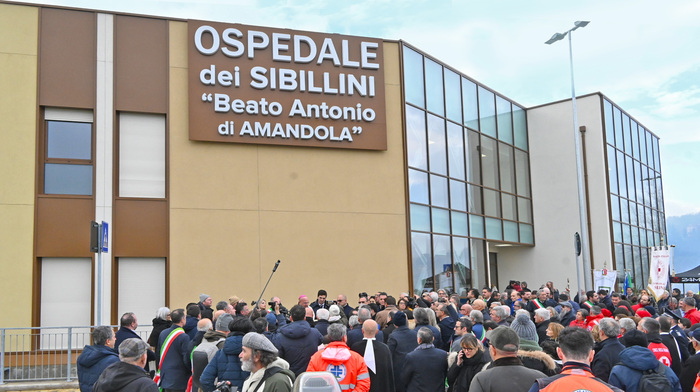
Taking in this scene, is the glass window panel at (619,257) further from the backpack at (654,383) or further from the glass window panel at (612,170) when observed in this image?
the backpack at (654,383)

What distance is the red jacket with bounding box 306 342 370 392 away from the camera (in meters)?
7.26

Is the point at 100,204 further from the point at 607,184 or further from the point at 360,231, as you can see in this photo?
the point at 607,184

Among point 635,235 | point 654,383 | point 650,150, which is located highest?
point 650,150

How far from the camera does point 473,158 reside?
2662 centimetres

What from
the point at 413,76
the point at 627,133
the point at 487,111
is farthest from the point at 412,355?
the point at 627,133

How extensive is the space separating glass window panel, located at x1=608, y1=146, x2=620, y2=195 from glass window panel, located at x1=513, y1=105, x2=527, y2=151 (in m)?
4.05

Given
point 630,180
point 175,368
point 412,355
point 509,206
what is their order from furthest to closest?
point 630,180
point 509,206
point 175,368
point 412,355

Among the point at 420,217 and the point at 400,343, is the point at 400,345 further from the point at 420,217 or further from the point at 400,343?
the point at 420,217

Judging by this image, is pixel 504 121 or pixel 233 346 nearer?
pixel 233 346

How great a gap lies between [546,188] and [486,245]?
5.97 m

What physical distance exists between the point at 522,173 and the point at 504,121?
2719mm

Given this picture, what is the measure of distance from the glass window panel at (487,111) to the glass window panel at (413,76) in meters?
4.67

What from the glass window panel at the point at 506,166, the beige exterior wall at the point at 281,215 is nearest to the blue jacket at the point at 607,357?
the beige exterior wall at the point at 281,215

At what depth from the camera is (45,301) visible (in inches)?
701
